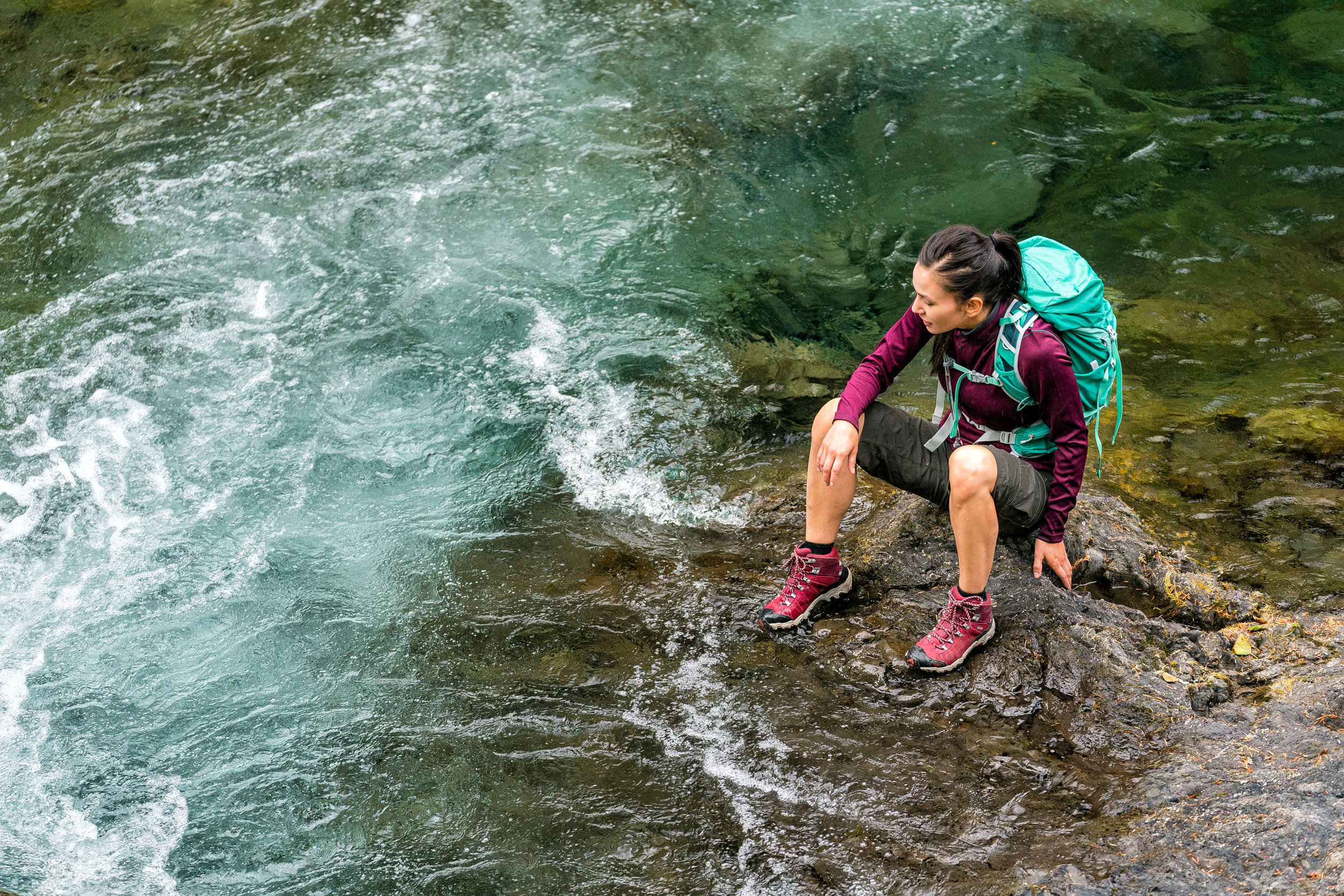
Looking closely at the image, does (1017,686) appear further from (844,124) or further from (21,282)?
(21,282)

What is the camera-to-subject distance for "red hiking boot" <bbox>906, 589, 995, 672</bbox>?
351 centimetres

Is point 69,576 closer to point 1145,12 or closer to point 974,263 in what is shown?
point 974,263

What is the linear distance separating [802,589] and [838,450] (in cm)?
68

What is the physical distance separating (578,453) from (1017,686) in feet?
8.65

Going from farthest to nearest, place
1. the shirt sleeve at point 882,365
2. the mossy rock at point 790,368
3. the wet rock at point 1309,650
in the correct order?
the mossy rock at point 790,368 → the shirt sleeve at point 882,365 → the wet rock at point 1309,650

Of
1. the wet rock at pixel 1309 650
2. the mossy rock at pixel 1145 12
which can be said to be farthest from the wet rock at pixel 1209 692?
the mossy rock at pixel 1145 12

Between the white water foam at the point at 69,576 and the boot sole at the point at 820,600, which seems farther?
the boot sole at the point at 820,600

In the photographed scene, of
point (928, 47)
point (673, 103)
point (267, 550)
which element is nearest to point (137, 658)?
point (267, 550)

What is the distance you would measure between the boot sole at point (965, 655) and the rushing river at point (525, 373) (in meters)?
0.25

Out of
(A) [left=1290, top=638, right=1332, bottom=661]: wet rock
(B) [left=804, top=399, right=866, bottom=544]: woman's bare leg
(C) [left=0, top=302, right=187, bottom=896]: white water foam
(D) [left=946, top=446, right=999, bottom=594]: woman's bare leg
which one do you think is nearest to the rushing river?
(C) [left=0, top=302, right=187, bottom=896]: white water foam

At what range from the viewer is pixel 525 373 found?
5.78 meters

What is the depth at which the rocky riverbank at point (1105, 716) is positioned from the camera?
2.72 metres

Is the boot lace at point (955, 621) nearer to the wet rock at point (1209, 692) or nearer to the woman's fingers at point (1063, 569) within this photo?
the woman's fingers at point (1063, 569)

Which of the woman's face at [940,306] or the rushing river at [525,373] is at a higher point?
the woman's face at [940,306]
